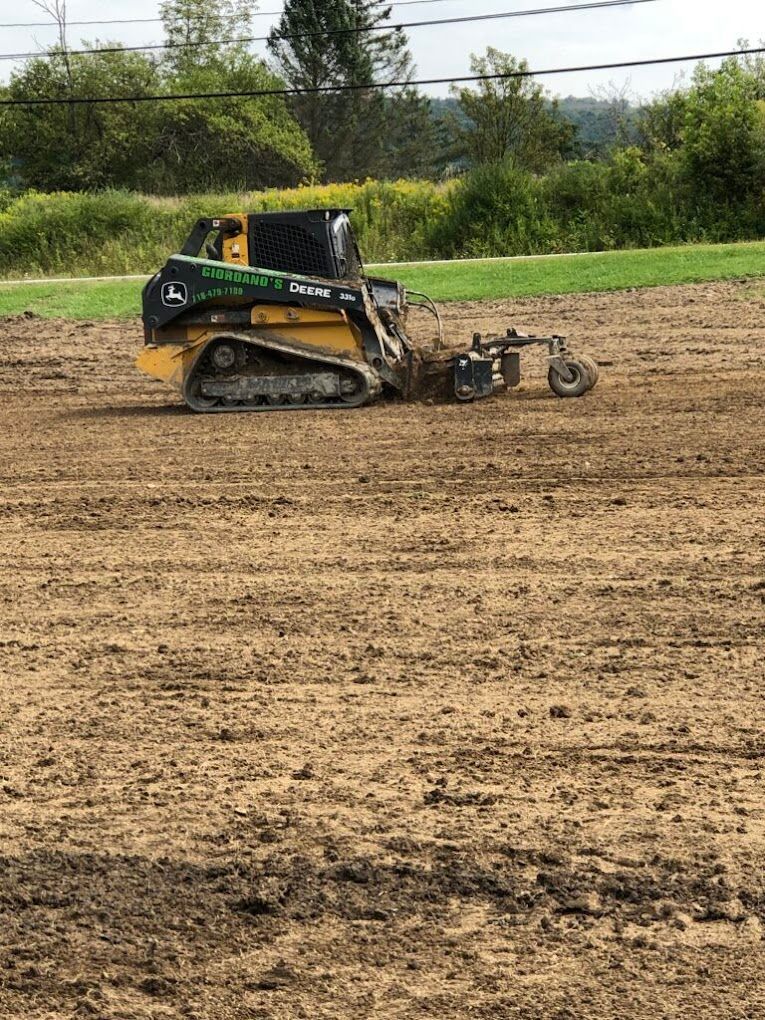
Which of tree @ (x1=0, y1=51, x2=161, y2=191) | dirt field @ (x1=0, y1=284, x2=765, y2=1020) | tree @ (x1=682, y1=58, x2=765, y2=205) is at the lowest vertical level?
dirt field @ (x1=0, y1=284, x2=765, y2=1020)

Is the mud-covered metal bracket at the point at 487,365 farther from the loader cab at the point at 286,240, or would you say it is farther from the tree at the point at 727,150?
the tree at the point at 727,150

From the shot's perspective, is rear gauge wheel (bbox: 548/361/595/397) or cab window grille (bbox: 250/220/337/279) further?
cab window grille (bbox: 250/220/337/279)

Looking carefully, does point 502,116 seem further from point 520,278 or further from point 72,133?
point 520,278

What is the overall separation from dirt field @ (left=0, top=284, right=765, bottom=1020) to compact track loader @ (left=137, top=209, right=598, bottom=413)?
89.2 inches

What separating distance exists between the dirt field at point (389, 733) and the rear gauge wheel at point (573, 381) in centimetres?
223

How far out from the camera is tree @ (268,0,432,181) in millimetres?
67000

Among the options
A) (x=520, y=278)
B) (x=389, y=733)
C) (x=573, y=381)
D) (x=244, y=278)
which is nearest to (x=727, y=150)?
(x=520, y=278)

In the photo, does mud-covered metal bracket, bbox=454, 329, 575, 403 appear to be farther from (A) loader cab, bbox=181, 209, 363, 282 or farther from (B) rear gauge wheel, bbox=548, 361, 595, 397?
(A) loader cab, bbox=181, 209, 363, 282

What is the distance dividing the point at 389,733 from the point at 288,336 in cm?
827

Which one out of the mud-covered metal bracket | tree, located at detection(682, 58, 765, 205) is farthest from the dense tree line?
the mud-covered metal bracket

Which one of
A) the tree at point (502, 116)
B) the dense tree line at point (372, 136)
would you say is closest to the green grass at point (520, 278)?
the dense tree line at point (372, 136)

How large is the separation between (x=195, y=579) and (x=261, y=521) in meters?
1.31

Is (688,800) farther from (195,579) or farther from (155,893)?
(195,579)

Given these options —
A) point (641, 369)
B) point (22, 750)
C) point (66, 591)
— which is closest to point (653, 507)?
point (66, 591)
